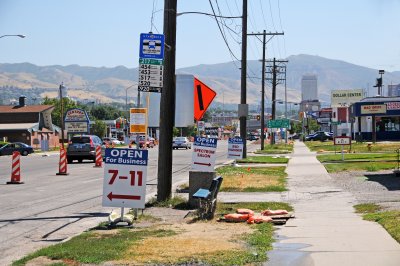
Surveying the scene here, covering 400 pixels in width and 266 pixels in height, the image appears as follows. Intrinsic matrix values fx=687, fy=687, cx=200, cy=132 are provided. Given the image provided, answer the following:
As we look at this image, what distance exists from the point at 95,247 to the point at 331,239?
3836mm

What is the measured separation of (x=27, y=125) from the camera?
9044 centimetres

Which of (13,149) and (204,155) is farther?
(13,149)

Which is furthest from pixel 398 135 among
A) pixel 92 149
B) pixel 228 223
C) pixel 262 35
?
pixel 228 223

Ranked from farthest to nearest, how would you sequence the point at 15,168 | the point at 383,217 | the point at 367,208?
the point at 15,168 → the point at 367,208 → the point at 383,217

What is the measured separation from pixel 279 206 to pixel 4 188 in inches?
429

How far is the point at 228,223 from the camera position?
1364cm

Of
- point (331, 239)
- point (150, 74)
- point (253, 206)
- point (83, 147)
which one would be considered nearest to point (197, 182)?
point (253, 206)

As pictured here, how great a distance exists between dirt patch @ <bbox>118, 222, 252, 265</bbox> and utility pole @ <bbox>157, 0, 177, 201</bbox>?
13.9ft

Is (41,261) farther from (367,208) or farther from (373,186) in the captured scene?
(373,186)

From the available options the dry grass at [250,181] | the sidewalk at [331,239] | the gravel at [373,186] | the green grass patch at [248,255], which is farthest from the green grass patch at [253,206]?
the dry grass at [250,181]

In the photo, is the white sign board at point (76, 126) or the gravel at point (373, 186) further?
the white sign board at point (76, 126)

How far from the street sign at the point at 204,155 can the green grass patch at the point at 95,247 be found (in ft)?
27.2

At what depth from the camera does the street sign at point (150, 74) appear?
52.1 feet

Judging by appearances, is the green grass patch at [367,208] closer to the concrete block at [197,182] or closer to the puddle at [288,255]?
the concrete block at [197,182]
